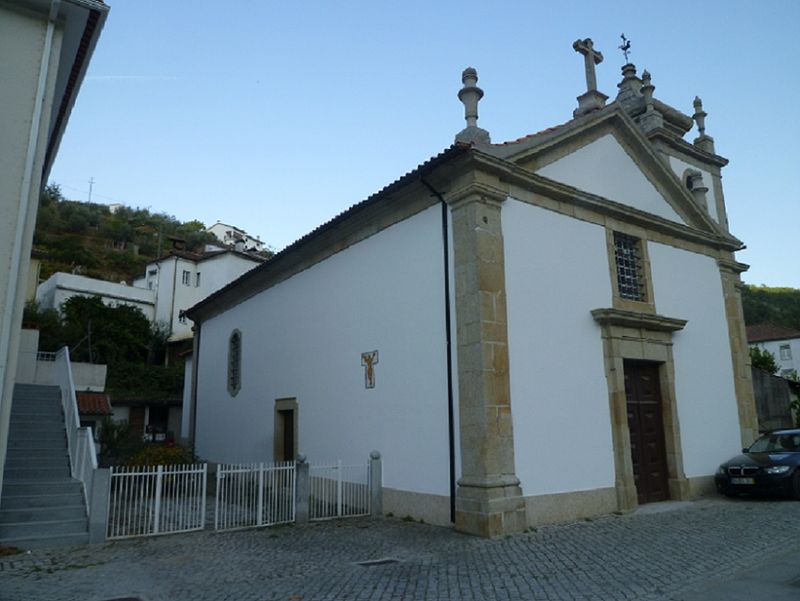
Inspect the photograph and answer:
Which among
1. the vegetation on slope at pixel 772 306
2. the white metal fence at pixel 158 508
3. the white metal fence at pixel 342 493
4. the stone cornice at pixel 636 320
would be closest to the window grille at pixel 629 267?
the stone cornice at pixel 636 320

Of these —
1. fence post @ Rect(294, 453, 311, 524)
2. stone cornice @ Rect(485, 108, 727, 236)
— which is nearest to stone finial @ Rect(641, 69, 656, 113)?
Answer: stone cornice @ Rect(485, 108, 727, 236)

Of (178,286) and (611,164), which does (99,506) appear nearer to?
(611,164)

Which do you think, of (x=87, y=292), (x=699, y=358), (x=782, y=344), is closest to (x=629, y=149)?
(x=699, y=358)

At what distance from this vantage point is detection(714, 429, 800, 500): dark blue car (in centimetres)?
976

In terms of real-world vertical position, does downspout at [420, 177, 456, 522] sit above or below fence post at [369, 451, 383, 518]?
above

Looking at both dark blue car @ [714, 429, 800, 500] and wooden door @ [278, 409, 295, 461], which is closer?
dark blue car @ [714, 429, 800, 500]

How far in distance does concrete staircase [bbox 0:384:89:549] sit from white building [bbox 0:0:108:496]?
209cm

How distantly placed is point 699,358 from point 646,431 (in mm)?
2399

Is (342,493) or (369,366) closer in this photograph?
(342,493)

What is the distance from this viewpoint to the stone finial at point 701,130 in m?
15.1

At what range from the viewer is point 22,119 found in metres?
5.90

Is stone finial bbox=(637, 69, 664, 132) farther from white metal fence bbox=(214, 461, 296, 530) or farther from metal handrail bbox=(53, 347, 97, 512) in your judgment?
metal handrail bbox=(53, 347, 97, 512)

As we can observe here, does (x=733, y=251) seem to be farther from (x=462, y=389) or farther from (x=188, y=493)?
(x=188, y=493)

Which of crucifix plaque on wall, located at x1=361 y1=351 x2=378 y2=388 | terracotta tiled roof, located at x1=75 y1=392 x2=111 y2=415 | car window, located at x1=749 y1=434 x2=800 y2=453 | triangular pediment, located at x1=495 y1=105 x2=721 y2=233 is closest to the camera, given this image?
triangular pediment, located at x1=495 y1=105 x2=721 y2=233
